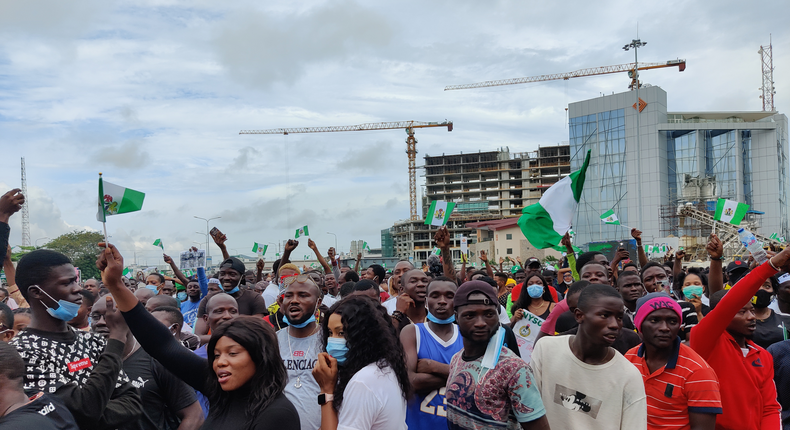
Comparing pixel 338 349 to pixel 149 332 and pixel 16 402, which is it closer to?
pixel 149 332

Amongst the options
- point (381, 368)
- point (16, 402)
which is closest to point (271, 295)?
point (381, 368)

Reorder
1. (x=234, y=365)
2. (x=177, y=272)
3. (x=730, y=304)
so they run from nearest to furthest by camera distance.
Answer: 1. (x=234, y=365)
2. (x=730, y=304)
3. (x=177, y=272)

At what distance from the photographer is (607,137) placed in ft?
213

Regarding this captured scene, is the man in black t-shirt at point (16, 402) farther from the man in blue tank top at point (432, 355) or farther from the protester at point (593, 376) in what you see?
the protester at point (593, 376)

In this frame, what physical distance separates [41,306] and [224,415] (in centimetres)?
136

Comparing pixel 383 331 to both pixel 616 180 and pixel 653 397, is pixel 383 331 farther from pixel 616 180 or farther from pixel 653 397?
Result: pixel 616 180

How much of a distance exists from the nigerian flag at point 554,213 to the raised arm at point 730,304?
4.81 meters

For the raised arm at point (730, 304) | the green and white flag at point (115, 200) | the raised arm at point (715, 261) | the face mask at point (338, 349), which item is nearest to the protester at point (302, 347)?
the face mask at point (338, 349)

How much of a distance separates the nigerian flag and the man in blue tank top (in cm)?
494

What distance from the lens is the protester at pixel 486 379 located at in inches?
116

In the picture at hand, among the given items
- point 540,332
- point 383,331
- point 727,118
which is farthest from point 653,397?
point 727,118

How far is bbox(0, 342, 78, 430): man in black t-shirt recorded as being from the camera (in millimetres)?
2514

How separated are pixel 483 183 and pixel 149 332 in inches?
4234

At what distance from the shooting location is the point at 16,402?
8.50 ft
